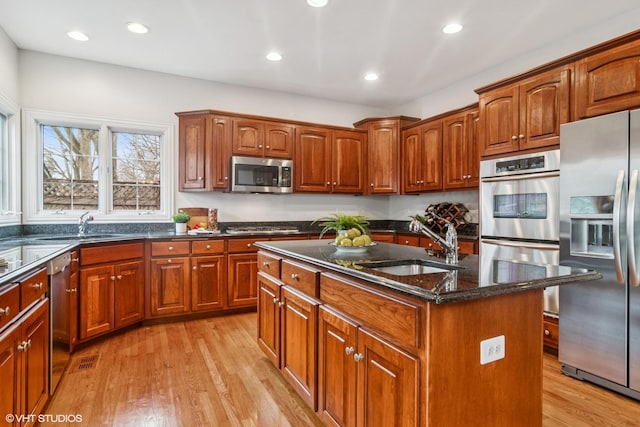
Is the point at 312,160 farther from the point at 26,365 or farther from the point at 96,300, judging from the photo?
the point at 26,365

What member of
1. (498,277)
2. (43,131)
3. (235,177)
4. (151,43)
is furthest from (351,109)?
(498,277)

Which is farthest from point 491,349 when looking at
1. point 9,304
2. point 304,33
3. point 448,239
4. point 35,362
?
point 304,33

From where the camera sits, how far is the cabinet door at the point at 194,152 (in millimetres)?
4121

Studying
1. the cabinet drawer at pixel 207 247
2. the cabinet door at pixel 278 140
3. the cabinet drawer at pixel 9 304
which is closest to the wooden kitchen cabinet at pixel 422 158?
the cabinet door at pixel 278 140

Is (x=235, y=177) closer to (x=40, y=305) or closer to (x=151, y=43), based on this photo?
(x=151, y=43)

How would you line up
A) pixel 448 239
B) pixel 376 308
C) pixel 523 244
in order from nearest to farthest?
pixel 376 308 < pixel 448 239 < pixel 523 244

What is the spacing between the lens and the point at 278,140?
447cm

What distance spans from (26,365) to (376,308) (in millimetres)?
1700

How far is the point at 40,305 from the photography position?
1.90 meters

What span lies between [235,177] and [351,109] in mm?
2213

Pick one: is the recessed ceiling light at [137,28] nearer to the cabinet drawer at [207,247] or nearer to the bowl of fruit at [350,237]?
the cabinet drawer at [207,247]

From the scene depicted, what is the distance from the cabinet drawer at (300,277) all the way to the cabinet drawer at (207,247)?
1.77 meters

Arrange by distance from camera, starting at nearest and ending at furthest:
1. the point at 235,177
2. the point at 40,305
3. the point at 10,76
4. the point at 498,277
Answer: the point at 498,277
the point at 40,305
the point at 10,76
the point at 235,177

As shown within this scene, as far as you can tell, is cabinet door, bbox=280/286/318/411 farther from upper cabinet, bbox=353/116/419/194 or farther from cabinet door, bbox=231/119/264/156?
upper cabinet, bbox=353/116/419/194
